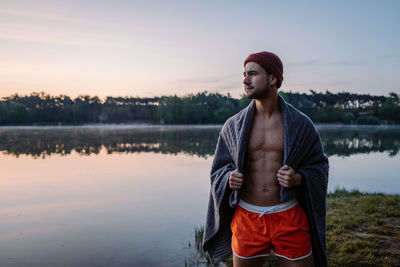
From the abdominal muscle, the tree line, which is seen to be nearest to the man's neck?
the abdominal muscle

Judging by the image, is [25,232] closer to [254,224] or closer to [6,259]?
[6,259]

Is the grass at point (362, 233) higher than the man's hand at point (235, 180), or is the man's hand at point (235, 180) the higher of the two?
the man's hand at point (235, 180)

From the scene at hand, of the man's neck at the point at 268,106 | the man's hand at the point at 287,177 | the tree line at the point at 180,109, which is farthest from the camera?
the tree line at the point at 180,109

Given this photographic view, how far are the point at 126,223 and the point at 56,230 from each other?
1478 millimetres

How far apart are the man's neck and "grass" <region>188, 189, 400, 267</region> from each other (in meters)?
2.68

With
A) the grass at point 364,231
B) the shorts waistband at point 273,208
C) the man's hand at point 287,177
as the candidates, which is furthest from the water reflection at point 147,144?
the man's hand at point 287,177

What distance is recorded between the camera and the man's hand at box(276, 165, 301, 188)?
2.35 m

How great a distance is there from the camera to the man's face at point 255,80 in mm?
2547

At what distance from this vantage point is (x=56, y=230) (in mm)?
6617

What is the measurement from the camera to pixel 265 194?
2.57m

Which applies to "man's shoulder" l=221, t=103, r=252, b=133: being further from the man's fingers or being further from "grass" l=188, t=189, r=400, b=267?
"grass" l=188, t=189, r=400, b=267

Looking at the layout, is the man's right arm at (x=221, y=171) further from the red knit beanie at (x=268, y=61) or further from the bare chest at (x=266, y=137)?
the red knit beanie at (x=268, y=61)

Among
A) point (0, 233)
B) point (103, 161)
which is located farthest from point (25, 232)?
point (103, 161)

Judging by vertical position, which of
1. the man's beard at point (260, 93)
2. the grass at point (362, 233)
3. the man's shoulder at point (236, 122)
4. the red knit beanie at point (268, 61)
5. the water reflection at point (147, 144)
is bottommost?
the water reflection at point (147, 144)
